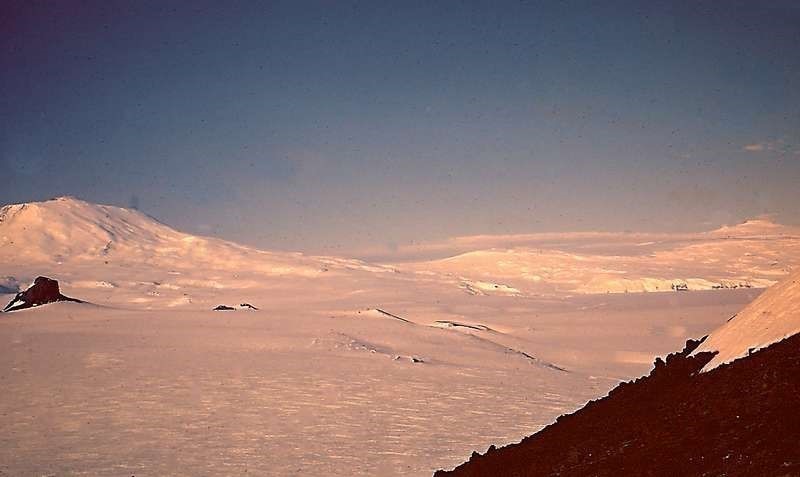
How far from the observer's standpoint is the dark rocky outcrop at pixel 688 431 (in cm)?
711

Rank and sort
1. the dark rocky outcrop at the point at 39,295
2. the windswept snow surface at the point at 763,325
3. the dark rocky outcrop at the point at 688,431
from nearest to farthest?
the dark rocky outcrop at the point at 688,431, the windswept snow surface at the point at 763,325, the dark rocky outcrop at the point at 39,295

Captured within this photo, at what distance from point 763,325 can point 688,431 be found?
3.70m

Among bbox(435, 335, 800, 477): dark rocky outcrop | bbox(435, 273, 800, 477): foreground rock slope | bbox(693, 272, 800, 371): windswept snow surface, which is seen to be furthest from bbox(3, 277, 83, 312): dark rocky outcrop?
bbox(693, 272, 800, 371): windswept snow surface

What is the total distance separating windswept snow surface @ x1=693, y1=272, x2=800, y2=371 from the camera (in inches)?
405

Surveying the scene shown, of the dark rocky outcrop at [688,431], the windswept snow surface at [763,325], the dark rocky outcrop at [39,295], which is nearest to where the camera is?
the dark rocky outcrop at [688,431]

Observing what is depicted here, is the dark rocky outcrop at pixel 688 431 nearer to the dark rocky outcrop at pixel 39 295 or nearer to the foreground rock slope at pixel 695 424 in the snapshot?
the foreground rock slope at pixel 695 424

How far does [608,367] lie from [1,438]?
4940cm

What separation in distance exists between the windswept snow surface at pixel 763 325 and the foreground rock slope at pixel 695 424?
0.03 m

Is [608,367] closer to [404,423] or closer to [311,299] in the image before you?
[404,423]

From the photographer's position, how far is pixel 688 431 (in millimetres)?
8312

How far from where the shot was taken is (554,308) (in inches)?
5630

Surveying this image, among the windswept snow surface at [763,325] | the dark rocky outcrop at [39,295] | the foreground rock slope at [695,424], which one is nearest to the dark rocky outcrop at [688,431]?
the foreground rock slope at [695,424]

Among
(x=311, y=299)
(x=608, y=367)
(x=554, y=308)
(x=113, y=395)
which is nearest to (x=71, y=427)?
(x=113, y=395)

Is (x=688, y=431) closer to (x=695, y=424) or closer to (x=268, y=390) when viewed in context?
(x=695, y=424)
